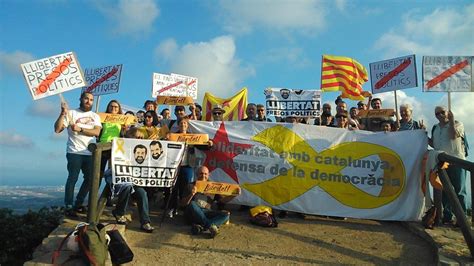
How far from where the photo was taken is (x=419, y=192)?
7.33 meters

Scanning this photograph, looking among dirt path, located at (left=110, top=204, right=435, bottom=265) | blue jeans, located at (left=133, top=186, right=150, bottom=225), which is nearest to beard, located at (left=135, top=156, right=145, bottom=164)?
blue jeans, located at (left=133, top=186, right=150, bottom=225)

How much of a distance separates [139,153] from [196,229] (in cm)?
161

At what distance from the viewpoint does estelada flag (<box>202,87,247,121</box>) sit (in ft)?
39.0

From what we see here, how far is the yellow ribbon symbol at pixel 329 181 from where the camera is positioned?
7.47 meters

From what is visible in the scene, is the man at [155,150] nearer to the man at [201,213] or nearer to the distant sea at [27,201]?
the man at [201,213]

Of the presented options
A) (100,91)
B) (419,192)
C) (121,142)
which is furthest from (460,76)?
(100,91)

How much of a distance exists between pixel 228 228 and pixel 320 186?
82.8 inches

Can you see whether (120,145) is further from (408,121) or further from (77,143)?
(408,121)

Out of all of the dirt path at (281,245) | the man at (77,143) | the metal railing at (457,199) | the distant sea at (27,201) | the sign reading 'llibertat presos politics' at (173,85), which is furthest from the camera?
the sign reading 'llibertat presos politics' at (173,85)

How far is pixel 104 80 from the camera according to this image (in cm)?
1120

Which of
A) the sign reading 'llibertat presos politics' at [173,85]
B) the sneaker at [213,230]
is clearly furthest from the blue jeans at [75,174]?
the sign reading 'llibertat presos politics' at [173,85]

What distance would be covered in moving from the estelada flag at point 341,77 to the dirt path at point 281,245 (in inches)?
174

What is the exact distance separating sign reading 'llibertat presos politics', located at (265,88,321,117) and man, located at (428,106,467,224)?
113 inches

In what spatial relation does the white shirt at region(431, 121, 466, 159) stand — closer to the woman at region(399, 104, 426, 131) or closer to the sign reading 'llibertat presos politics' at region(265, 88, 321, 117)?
the woman at region(399, 104, 426, 131)
